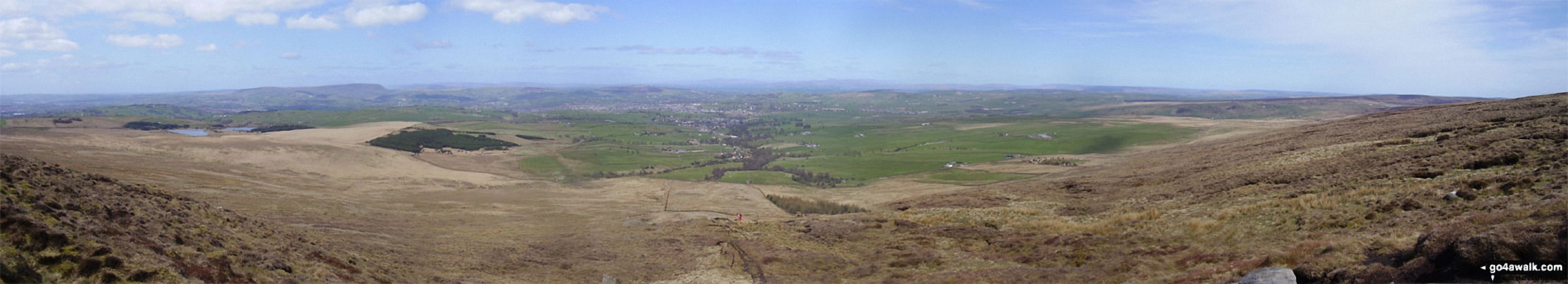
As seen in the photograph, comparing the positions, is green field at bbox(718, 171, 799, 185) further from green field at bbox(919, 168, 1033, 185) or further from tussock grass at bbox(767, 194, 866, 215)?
green field at bbox(919, 168, 1033, 185)

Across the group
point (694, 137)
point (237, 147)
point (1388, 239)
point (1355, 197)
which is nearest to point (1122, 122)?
point (694, 137)

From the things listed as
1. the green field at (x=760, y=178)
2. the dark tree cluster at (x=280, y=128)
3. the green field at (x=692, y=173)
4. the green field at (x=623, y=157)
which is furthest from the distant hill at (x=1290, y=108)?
the dark tree cluster at (x=280, y=128)

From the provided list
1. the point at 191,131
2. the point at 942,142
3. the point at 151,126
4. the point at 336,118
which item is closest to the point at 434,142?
the point at 191,131

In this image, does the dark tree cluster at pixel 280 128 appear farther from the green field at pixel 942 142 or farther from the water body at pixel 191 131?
the green field at pixel 942 142

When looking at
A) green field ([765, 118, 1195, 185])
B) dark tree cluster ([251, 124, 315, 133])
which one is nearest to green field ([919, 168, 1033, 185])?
green field ([765, 118, 1195, 185])

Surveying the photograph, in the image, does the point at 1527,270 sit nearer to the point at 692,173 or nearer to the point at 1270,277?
the point at 1270,277

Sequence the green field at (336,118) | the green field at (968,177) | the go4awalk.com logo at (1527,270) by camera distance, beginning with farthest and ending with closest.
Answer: the green field at (336,118) → the green field at (968,177) → the go4awalk.com logo at (1527,270)

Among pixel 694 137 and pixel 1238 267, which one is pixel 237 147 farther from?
pixel 1238 267
